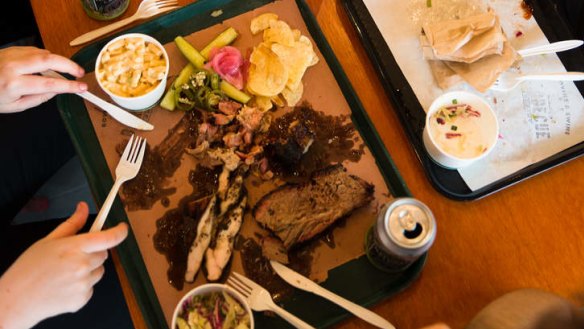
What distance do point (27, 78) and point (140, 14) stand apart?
0.47 meters

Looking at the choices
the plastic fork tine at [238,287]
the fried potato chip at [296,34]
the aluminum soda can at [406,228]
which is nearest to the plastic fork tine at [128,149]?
the plastic fork tine at [238,287]

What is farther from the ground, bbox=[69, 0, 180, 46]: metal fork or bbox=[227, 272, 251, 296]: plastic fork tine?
bbox=[69, 0, 180, 46]: metal fork

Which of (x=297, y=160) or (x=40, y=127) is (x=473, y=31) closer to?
(x=297, y=160)

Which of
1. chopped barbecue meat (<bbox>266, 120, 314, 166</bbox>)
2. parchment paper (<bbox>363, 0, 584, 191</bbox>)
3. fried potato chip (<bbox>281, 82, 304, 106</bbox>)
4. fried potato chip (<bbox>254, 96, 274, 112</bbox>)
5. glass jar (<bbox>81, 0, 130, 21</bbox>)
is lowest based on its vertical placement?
parchment paper (<bbox>363, 0, 584, 191</bbox>)

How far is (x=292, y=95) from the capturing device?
1639mm

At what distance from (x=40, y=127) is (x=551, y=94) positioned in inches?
Result: 75.5

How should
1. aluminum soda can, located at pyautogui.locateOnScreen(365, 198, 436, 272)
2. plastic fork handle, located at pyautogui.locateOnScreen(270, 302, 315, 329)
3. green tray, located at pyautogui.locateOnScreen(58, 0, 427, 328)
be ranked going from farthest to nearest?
green tray, located at pyautogui.locateOnScreen(58, 0, 427, 328) → plastic fork handle, located at pyautogui.locateOnScreen(270, 302, 315, 329) → aluminum soda can, located at pyautogui.locateOnScreen(365, 198, 436, 272)

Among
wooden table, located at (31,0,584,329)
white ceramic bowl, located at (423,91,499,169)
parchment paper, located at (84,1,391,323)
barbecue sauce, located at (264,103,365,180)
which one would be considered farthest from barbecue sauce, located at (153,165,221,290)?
white ceramic bowl, located at (423,91,499,169)

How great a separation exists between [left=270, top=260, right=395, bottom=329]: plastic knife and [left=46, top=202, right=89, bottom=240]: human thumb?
60cm

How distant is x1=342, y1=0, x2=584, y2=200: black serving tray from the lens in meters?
1.52

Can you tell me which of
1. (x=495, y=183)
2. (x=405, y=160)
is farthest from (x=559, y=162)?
(x=405, y=160)

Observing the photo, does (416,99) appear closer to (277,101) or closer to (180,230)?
(277,101)

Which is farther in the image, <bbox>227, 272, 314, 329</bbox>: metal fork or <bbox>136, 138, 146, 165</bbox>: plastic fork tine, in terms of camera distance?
<bbox>136, 138, 146, 165</bbox>: plastic fork tine

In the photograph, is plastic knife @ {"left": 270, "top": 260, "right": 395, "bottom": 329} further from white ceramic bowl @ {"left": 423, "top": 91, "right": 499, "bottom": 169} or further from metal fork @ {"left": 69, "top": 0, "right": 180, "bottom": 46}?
metal fork @ {"left": 69, "top": 0, "right": 180, "bottom": 46}
